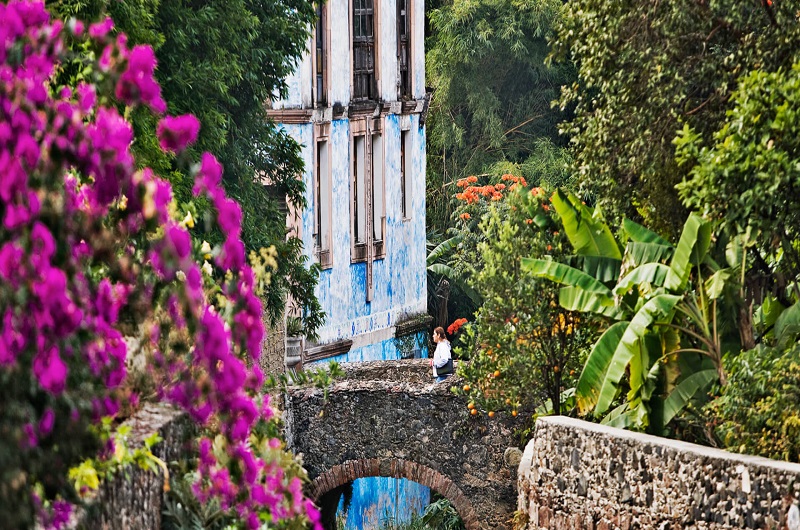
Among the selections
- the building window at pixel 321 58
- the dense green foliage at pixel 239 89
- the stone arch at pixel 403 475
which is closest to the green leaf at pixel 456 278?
the building window at pixel 321 58

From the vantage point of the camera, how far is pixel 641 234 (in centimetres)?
1455

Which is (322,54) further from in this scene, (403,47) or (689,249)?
(689,249)

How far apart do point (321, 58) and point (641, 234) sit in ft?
39.7

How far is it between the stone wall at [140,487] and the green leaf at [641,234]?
7462 mm

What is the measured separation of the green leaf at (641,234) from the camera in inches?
569

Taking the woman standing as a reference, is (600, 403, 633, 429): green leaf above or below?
above

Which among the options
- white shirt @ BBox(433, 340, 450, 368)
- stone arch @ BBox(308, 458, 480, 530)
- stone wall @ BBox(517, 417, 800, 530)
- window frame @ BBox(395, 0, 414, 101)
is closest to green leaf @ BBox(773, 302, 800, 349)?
stone wall @ BBox(517, 417, 800, 530)

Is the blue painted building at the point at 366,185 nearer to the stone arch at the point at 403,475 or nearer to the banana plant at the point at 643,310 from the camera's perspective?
the stone arch at the point at 403,475

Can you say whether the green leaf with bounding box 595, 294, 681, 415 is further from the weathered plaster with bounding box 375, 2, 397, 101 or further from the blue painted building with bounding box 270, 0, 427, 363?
the weathered plaster with bounding box 375, 2, 397, 101

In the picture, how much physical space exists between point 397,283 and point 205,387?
2427 centimetres

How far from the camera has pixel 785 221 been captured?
502 inches

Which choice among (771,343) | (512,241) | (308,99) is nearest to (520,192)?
(512,241)

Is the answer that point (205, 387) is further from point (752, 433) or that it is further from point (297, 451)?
point (297, 451)

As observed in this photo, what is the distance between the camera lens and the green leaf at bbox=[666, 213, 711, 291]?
44.6ft
